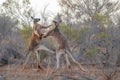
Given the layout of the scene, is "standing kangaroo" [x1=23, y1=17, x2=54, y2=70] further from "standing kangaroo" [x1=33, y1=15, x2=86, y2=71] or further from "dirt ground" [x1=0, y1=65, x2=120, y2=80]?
"dirt ground" [x1=0, y1=65, x2=120, y2=80]

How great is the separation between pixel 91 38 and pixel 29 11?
4744 mm

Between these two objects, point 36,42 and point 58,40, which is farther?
point 36,42

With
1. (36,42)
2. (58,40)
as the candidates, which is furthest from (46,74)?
(36,42)

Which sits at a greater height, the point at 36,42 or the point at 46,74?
the point at 36,42

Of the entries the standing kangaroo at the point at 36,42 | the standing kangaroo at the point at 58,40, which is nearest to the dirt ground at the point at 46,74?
the standing kangaroo at the point at 58,40

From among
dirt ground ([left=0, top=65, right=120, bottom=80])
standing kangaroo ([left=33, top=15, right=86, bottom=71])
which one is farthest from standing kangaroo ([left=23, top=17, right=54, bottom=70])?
dirt ground ([left=0, top=65, right=120, bottom=80])

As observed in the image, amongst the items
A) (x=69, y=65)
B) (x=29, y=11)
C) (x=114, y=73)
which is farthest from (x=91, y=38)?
(x=29, y=11)

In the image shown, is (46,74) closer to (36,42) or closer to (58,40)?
(58,40)

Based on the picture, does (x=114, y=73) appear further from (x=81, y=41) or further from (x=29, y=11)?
(x=29, y=11)

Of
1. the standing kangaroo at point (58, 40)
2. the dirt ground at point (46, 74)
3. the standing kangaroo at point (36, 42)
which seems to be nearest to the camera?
the dirt ground at point (46, 74)

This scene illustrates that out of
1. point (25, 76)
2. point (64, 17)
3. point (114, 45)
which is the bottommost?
point (25, 76)

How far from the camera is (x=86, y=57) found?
455 inches

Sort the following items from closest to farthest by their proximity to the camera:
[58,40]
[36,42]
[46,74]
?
[46,74] < [58,40] < [36,42]

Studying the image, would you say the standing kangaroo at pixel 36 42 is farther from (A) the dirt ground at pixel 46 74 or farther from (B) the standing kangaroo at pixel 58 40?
(A) the dirt ground at pixel 46 74
